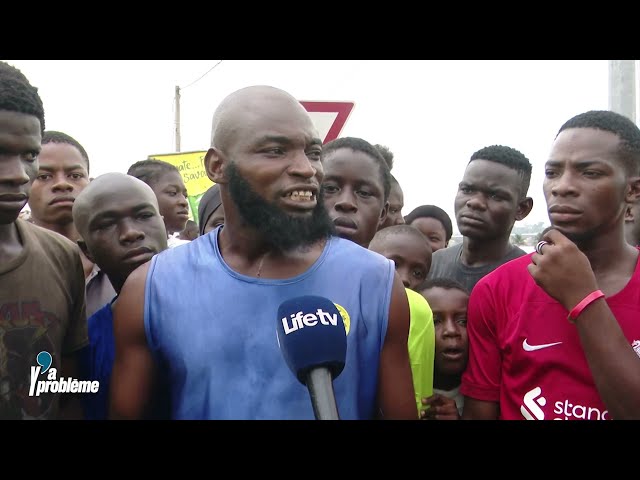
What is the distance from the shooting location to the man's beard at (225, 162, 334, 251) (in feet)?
8.10

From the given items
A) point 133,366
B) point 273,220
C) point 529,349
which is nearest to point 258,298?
point 273,220

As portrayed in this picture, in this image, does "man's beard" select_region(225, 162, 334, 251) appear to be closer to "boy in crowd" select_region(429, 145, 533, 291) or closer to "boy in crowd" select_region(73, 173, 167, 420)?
"boy in crowd" select_region(73, 173, 167, 420)

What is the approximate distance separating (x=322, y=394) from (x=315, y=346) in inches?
5.9

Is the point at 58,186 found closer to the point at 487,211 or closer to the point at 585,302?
the point at 487,211

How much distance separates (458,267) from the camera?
14.3 ft

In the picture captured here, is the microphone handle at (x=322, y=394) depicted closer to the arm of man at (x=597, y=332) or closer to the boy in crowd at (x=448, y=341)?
the arm of man at (x=597, y=332)

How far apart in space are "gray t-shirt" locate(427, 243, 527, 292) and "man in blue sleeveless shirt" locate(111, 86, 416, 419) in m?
1.87

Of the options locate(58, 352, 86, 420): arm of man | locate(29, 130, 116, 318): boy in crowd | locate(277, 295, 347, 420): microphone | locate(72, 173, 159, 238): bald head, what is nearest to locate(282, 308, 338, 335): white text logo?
locate(277, 295, 347, 420): microphone

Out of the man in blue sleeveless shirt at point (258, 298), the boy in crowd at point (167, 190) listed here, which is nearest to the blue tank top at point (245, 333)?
the man in blue sleeveless shirt at point (258, 298)

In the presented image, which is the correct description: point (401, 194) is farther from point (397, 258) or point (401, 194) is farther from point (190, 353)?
point (190, 353)

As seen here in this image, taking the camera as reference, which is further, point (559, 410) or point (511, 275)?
point (511, 275)

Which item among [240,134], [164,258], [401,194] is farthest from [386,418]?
[401,194]
